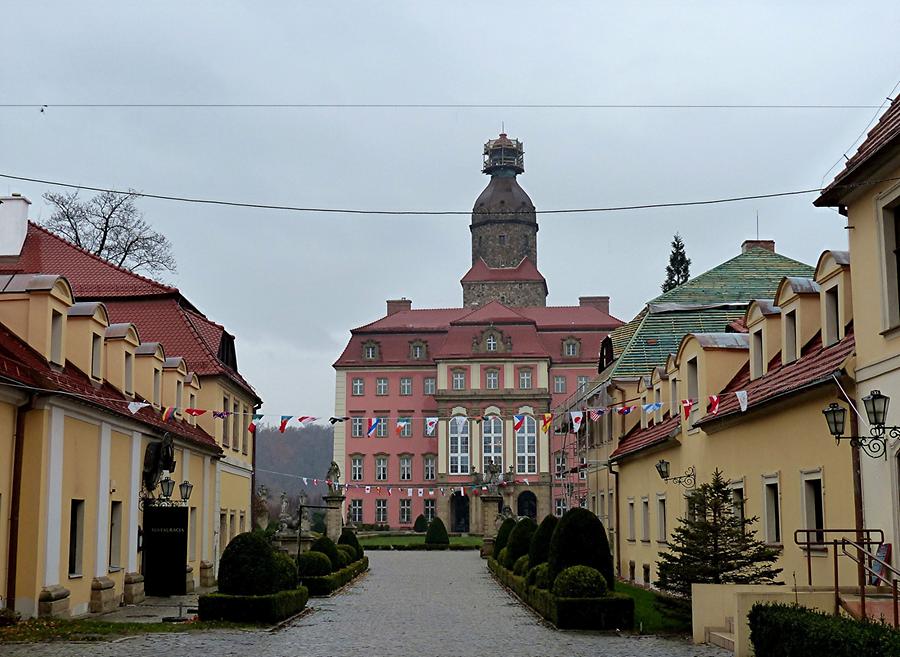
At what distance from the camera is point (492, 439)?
8562 centimetres

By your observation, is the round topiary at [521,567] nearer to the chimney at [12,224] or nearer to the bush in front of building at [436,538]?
the chimney at [12,224]

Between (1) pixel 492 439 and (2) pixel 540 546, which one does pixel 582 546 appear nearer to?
(2) pixel 540 546

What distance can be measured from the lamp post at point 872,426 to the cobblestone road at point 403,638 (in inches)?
124

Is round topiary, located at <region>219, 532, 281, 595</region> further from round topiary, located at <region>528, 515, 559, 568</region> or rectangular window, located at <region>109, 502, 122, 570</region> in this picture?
round topiary, located at <region>528, 515, 559, 568</region>

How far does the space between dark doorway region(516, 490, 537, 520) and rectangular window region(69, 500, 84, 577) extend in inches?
2603

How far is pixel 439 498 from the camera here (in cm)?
8538

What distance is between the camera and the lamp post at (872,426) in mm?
12406

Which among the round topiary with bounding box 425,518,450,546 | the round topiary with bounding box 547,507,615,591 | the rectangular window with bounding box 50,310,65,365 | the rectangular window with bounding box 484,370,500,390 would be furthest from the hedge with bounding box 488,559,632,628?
the rectangular window with bounding box 484,370,500,390

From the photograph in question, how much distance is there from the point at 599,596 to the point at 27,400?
9.15 meters

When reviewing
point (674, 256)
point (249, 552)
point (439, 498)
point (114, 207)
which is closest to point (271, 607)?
point (249, 552)

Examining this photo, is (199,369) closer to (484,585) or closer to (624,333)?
Result: (484,585)

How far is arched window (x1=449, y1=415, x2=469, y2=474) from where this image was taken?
8600 centimetres

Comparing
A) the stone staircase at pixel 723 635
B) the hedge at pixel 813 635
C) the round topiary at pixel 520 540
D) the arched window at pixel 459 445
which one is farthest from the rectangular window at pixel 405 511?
the hedge at pixel 813 635

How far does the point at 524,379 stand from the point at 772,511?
224 ft
